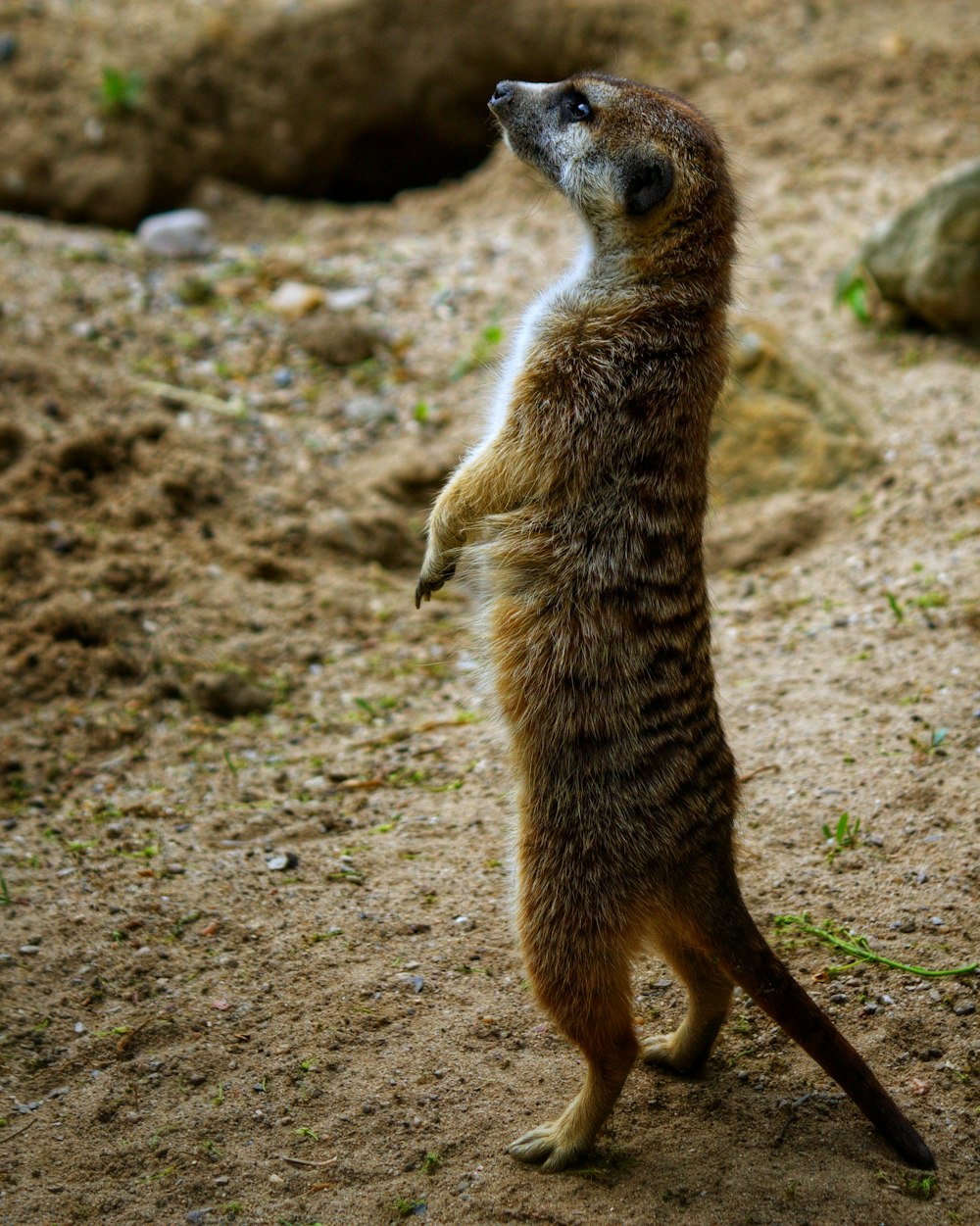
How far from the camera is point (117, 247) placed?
6.12m

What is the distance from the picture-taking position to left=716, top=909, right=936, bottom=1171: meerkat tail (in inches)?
95.3

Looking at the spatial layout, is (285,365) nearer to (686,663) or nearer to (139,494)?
(139,494)

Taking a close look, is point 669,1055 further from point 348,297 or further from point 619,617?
point 348,297

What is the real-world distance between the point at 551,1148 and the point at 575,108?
2.46 meters

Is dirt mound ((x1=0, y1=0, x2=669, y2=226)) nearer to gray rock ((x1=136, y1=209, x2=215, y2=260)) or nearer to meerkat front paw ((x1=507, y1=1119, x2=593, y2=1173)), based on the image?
gray rock ((x1=136, y1=209, x2=215, y2=260))

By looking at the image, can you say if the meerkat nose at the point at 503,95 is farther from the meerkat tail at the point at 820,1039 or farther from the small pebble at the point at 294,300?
the small pebble at the point at 294,300

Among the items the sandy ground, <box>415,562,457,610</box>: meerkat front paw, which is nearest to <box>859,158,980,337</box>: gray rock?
the sandy ground

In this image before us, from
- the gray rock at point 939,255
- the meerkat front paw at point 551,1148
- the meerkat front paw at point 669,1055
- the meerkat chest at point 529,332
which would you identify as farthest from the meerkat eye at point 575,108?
the gray rock at point 939,255

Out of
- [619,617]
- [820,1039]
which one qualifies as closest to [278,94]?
[619,617]

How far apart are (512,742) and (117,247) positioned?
4.50 meters

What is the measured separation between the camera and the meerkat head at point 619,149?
2.82 m

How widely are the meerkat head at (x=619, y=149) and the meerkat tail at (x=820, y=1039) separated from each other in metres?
1.68

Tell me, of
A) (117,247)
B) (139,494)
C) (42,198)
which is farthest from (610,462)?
(42,198)

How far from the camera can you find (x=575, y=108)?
3.05 m
